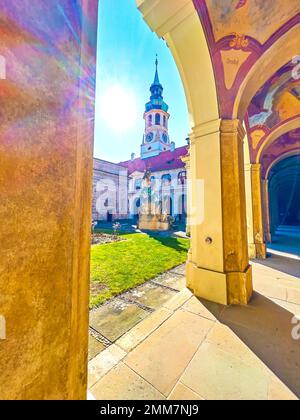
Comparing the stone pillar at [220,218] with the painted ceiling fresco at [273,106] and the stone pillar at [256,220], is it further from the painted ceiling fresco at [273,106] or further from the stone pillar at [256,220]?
the stone pillar at [256,220]

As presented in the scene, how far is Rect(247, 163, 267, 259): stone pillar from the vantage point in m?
5.55

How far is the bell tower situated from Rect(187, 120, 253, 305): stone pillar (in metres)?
30.1

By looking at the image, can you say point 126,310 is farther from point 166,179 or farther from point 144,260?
point 166,179

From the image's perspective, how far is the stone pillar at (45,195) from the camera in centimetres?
67

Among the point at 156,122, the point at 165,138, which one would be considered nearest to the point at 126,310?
the point at 165,138

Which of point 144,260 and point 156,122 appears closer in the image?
point 144,260

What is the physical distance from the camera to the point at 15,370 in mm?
669

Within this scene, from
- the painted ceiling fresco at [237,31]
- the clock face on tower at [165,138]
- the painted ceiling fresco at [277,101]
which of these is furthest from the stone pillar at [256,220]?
the clock face on tower at [165,138]

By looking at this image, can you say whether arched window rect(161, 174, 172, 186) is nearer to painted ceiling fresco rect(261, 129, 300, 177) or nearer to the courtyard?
painted ceiling fresco rect(261, 129, 300, 177)

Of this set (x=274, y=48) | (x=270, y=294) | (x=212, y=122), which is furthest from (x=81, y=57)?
(x=270, y=294)

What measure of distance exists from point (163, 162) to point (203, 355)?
29.0 m

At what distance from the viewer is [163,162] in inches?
1149

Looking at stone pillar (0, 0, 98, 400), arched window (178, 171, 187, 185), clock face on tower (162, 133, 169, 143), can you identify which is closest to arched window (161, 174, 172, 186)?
arched window (178, 171, 187, 185)

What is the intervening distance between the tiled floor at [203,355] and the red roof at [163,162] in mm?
24671
